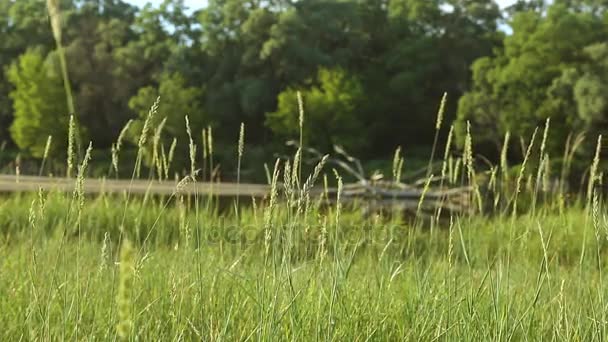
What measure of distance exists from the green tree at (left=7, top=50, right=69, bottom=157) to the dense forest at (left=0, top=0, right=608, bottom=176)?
0.06 meters

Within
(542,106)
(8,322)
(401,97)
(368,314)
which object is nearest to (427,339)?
(368,314)

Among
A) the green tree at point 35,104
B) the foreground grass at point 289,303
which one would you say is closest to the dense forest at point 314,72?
the green tree at point 35,104

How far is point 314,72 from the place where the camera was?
109 ft

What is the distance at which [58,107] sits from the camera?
1212 inches

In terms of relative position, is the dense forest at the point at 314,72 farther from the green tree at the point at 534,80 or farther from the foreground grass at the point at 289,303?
the foreground grass at the point at 289,303

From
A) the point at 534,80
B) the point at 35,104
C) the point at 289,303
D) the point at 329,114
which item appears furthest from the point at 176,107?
the point at 289,303

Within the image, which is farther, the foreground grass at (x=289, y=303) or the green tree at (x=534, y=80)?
the green tree at (x=534, y=80)

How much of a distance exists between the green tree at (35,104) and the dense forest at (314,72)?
56 mm

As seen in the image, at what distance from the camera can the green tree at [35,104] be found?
29719mm

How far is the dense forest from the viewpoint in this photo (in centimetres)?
2894

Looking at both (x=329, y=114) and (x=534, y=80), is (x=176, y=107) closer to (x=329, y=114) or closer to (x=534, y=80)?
(x=329, y=114)

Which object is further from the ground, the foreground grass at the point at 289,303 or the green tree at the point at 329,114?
the green tree at the point at 329,114

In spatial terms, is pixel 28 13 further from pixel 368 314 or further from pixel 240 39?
pixel 368 314

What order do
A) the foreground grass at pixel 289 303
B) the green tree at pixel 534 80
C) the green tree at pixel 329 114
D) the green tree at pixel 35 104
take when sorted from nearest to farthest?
the foreground grass at pixel 289 303, the green tree at pixel 534 80, the green tree at pixel 35 104, the green tree at pixel 329 114
